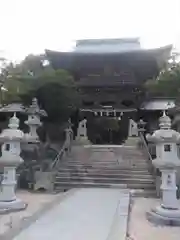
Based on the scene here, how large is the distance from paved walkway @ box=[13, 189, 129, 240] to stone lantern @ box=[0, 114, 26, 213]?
1.22m

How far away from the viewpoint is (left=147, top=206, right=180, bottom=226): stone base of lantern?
22.7 ft

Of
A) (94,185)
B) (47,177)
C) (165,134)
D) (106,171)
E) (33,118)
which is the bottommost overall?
(94,185)

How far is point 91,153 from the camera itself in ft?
48.7

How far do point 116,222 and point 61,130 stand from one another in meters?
11.2

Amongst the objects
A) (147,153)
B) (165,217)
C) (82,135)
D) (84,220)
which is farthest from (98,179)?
(82,135)

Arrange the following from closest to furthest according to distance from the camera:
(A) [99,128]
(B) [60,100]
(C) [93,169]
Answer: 1. (C) [93,169]
2. (B) [60,100]
3. (A) [99,128]

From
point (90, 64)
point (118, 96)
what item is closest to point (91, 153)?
point (118, 96)

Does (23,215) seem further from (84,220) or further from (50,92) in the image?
(50,92)

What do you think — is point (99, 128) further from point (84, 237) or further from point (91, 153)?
point (84, 237)

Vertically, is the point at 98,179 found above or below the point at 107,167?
below

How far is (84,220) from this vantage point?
6.64m

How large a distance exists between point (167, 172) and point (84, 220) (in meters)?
2.35

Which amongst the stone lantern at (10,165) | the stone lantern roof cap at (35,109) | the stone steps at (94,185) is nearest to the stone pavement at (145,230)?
the stone lantern at (10,165)

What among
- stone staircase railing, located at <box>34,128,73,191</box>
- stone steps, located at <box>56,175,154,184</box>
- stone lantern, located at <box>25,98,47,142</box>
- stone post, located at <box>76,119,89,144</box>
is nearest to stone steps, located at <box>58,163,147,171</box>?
stone staircase railing, located at <box>34,128,73,191</box>
